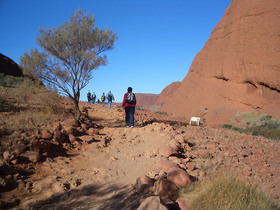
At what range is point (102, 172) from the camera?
4734mm

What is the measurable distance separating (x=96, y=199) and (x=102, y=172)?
1.14m

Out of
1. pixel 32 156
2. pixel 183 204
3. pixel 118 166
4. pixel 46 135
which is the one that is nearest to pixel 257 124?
pixel 118 166

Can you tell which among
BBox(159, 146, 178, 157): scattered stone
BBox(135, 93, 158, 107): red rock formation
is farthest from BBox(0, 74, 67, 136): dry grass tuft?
BBox(135, 93, 158, 107): red rock formation

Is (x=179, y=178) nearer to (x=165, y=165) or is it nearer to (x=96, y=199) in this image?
(x=165, y=165)

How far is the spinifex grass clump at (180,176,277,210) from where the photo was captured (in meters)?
3.10

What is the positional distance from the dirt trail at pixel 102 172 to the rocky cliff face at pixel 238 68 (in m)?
15.5

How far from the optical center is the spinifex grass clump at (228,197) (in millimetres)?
3096

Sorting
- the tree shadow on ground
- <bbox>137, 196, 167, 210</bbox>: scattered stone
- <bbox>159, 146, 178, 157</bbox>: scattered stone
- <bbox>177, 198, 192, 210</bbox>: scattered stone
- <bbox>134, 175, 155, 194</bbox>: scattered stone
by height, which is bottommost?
the tree shadow on ground

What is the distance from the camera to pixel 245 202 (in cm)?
318

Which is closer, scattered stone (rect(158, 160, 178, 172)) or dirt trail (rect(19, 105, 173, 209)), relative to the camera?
dirt trail (rect(19, 105, 173, 209))

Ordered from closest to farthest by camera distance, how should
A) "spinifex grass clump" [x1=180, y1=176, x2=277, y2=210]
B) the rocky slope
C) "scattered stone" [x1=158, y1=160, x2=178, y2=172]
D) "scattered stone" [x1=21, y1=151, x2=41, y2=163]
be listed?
"spinifex grass clump" [x1=180, y1=176, x2=277, y2=210] < the rocky slope < "scattered stone" [x1=21, y1=151, x2=41, y2=163] < "scattered stone" [x1=158, y1=160, x2=178, y2=172]

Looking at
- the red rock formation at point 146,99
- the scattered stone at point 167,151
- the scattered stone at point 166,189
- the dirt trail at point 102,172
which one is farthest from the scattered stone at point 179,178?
the red rock formation at point 146,99

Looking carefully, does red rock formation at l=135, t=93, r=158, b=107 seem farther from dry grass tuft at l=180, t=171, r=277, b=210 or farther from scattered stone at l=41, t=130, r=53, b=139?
dry grass tuft at l=180, t=171, r=277, b=210

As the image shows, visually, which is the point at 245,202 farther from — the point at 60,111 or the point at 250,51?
the point at 250,51
